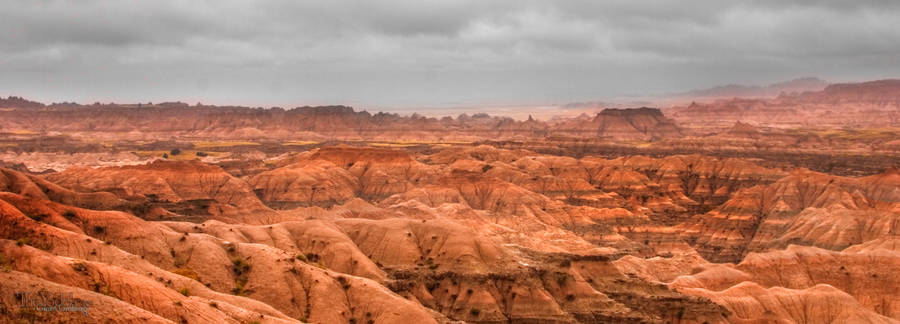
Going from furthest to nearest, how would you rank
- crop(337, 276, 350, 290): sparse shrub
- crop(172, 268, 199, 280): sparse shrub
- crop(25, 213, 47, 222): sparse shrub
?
crop(337, 276, 350, 290): sparse shrub, crop(25, 213, 47, 222): sparse shrub, crop(172, 268, 199, 280): sparse shrub

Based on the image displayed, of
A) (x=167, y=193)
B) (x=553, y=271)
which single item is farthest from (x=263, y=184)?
(x=553, y=271)

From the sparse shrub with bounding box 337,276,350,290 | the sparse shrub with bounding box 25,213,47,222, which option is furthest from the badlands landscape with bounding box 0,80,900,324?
the sparse shrub with bounding box 25,213,47,222

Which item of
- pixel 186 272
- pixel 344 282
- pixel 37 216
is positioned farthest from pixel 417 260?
pixel 37 216

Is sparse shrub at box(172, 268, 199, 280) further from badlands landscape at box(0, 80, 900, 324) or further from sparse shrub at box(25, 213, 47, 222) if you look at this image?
sparse shrub at box(25, 213, 47, 222)

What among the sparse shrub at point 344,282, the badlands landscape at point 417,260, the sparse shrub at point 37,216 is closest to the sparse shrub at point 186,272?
the badlands landscape at point 417,260

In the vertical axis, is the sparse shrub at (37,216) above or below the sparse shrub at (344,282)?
above

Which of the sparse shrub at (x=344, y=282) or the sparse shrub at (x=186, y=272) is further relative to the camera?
the sparse shrub at (x=344, y=282)

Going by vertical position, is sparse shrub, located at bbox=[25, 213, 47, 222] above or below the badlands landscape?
above

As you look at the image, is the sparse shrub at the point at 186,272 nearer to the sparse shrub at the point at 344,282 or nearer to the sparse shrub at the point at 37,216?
the sparse shrub at the point at 37,216

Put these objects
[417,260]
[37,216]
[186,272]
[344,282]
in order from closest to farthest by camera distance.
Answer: [186,272]
[37,216]
[344,282]
[417,260]

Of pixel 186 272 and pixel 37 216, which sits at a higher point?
Answer: pixel 37 216

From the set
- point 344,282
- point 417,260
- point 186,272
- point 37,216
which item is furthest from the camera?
point 417,260

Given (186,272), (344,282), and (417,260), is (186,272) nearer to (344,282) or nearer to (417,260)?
(344,282)

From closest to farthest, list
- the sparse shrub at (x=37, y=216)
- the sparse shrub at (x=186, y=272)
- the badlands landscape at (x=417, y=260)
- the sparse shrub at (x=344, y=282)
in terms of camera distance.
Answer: the badlands landscape at (x=417, y=260)
the sparse shrub at (x=186, y=272)
the sparse shrub at (x=37, y=216)
the sparse shrub at (x=344, y=282)
